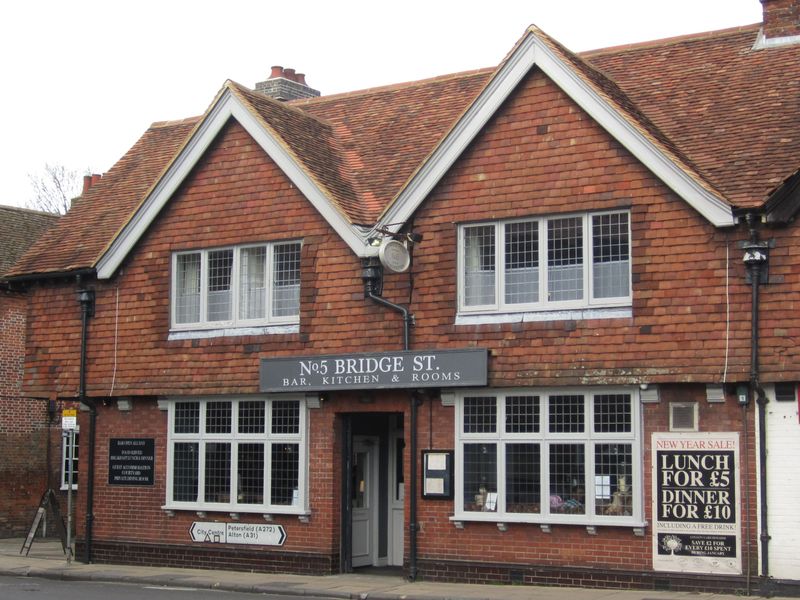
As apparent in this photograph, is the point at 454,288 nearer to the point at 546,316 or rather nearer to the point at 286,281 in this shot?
the point at 546,316

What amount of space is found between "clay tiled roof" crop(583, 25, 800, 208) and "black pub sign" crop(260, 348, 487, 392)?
443cm

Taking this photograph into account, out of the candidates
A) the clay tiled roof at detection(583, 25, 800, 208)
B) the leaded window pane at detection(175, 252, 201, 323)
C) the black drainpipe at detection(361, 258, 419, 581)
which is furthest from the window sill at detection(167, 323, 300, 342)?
the clay tiled roof at detection(583, 25, 800, 208)

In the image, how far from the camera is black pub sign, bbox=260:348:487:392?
18.0 m

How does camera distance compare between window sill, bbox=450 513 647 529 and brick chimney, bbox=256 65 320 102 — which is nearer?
window sill, bbox=450 513 647 529

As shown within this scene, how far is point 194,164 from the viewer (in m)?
21.5

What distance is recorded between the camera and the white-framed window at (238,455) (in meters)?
20.0

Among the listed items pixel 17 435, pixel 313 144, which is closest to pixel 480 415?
pixel 313 144

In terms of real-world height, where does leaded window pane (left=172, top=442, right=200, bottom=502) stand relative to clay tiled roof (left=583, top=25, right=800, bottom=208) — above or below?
below

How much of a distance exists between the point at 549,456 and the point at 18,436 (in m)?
16.4

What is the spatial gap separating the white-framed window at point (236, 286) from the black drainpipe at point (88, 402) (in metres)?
1.89

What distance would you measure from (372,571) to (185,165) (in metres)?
7.78

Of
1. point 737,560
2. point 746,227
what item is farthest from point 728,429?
point 746,227

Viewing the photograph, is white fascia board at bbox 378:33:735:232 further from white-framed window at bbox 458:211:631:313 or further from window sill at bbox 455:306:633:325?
window sill at bbox 455:306:633:325

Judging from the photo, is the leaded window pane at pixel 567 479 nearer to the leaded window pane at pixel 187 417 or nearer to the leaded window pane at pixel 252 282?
the leaded window pane at pixel 252 282
